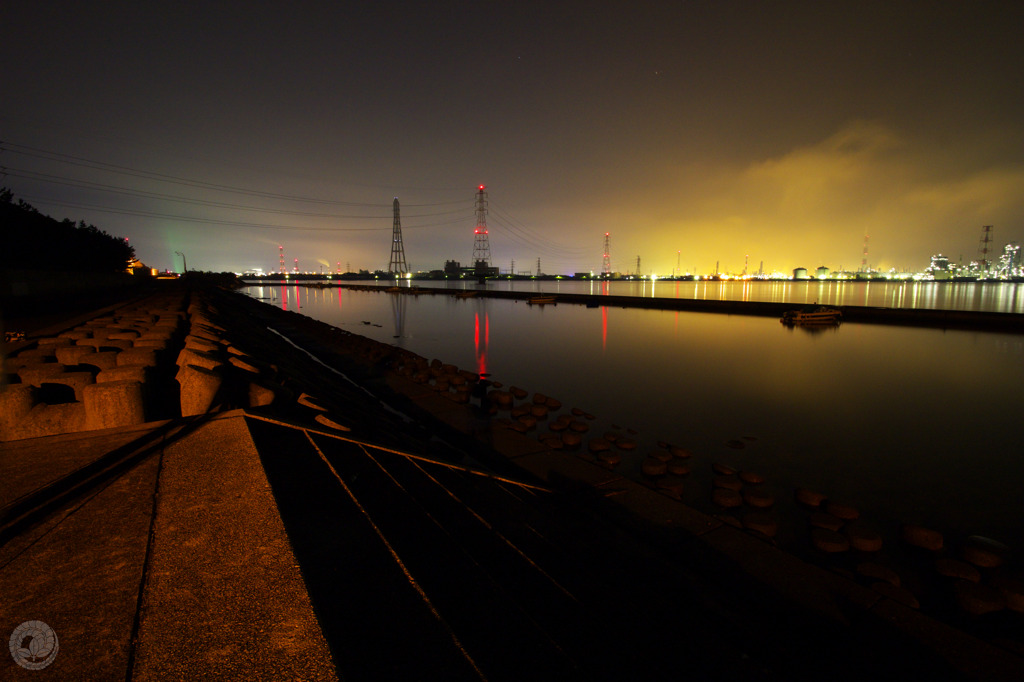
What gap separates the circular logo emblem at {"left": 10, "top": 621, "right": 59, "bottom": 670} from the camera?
5.75 feet

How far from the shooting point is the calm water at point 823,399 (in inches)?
332

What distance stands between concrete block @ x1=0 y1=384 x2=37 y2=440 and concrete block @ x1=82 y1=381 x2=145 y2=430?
0.41 meters

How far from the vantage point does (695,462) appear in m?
9.12

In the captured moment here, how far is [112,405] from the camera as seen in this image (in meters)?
4.44

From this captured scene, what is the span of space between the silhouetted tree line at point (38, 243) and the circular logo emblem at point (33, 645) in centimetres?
3945

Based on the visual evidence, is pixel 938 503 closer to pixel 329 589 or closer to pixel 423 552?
pixel 423 552

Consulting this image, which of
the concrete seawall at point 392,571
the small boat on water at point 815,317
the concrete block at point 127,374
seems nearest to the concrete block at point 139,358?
the concrete block at point 127,374

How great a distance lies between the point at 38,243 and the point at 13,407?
46.9 metres

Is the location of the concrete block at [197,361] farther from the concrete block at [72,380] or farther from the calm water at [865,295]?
the calm water at [865,295]

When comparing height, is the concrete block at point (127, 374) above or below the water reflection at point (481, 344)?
above

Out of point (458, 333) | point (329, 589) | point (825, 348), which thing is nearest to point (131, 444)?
point (329, 589)

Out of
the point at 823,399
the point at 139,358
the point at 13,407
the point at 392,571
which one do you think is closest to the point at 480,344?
the point at 823,399

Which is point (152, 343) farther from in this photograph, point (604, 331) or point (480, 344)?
point (604, 331)

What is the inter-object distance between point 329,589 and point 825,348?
2979 centimetres
